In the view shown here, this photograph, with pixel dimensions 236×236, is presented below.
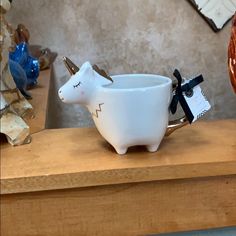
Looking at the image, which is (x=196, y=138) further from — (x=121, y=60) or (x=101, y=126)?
(x=121, y=60)

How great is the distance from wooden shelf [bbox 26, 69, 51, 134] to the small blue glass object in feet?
0.08

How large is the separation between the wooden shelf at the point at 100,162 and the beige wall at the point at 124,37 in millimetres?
414

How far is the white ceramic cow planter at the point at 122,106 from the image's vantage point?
54cm

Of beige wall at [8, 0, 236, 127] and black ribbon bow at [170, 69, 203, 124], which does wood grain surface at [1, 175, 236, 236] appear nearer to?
black ribbon bow at [170, 69, 203, 124]

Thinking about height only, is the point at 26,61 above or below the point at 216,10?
below

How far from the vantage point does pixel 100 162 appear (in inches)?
21.7

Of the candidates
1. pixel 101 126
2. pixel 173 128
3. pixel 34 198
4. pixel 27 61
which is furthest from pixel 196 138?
pixel 27 61

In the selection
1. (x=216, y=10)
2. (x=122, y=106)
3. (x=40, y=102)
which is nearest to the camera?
(x=122, y=106)

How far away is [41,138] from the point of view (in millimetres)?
654

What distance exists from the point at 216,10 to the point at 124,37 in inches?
9.6

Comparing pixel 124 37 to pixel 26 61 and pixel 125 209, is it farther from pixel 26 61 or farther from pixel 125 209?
pixel 125 209

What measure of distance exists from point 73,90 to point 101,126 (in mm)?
66

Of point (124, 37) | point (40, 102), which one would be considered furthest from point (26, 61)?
point (124, 37)

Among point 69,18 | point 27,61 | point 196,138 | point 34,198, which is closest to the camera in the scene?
point 34,198
